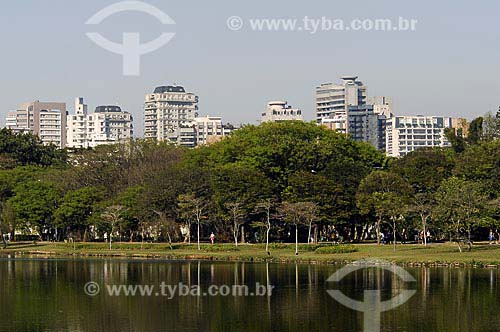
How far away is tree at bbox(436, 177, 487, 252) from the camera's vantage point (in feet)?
191

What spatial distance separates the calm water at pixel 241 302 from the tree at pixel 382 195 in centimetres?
1137

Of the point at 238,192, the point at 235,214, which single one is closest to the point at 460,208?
the point at 235,214

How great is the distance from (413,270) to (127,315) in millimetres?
20101

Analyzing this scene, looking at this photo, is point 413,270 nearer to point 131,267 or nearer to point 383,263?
point 383,263

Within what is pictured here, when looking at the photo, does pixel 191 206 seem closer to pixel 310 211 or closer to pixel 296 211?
pixel 296 211

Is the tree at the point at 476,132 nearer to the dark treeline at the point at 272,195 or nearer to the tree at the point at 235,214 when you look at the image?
the dark treeline at the point at 272,195

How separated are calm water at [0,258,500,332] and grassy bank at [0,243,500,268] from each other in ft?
9.85

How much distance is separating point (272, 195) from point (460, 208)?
16.1 meters

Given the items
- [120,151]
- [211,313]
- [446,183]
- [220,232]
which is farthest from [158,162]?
[211,313]

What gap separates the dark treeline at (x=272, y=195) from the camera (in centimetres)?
6550

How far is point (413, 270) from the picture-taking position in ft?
170

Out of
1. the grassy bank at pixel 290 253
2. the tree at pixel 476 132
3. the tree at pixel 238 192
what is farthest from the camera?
the tree at pixel 476 132

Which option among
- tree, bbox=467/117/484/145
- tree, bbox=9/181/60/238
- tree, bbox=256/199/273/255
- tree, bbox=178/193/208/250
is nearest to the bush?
tree, bbox=256/199/273/255

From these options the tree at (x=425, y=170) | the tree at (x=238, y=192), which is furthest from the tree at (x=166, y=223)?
the tree at (x=425, y=170)
